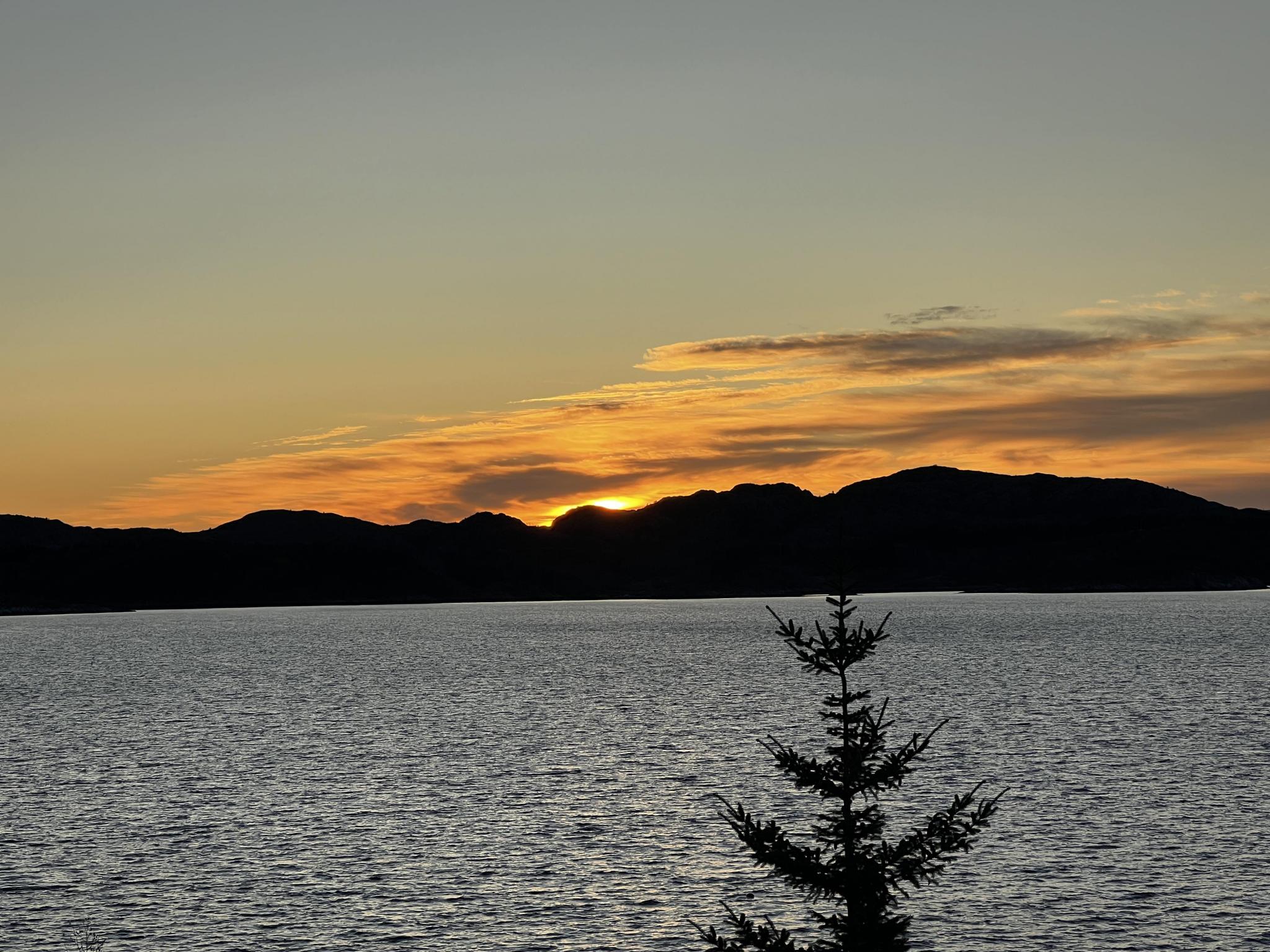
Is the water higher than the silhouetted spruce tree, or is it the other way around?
the silhouetted spruce tree

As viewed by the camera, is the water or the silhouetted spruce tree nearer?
the silhouetted spruce tree

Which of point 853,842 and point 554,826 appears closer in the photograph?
point 853,842

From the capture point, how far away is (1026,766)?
8856cm

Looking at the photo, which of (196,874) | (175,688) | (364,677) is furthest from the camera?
(364,677)

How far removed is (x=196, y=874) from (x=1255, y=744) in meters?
78.7

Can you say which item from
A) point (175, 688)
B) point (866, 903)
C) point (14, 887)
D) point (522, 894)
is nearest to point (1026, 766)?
point (522, 894)

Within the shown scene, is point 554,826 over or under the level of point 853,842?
under

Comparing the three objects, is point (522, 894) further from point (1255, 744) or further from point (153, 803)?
point (1255, 744)

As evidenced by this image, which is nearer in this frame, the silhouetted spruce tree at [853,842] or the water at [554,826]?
the silhouetted spruce tree at [853,842]

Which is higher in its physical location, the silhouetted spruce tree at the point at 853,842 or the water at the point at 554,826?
the silhouetted spruce tree at the point at 853,842

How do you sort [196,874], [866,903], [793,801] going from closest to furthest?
[866,903] → [196,874] → [793,801]

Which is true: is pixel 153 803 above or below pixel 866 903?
below

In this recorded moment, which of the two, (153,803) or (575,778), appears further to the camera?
(575,778)

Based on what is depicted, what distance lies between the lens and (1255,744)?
9781 centimetres
